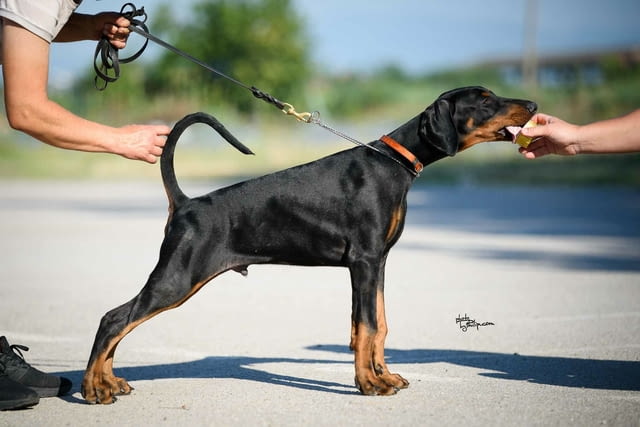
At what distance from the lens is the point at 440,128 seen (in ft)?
17.7

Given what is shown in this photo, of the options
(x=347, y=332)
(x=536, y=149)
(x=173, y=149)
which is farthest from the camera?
(x=347, y=332)

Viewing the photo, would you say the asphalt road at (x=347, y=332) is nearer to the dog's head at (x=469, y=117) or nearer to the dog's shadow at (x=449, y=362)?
the dog's shadow at (x=449, y=362)

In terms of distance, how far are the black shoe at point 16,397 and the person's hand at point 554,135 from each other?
10.5 feet

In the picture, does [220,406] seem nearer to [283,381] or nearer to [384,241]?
[283,381]

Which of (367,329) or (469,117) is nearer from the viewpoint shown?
(367,329)

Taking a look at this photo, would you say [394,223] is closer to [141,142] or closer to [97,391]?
[141,142]

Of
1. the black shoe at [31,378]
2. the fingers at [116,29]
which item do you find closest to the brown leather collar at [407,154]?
the fingers at [116,29]

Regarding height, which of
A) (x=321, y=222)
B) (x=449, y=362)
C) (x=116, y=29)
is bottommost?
(x=449, y=362)

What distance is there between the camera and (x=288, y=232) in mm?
5273

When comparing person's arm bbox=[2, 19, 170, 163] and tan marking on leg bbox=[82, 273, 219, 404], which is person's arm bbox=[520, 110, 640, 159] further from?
person's arm bbox=[2, 19, 170, 163]

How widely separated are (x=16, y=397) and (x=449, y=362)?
8.92 ft

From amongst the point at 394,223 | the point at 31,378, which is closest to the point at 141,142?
the point at 394,223

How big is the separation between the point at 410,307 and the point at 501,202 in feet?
36.8

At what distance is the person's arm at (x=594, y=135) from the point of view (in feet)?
17.8
